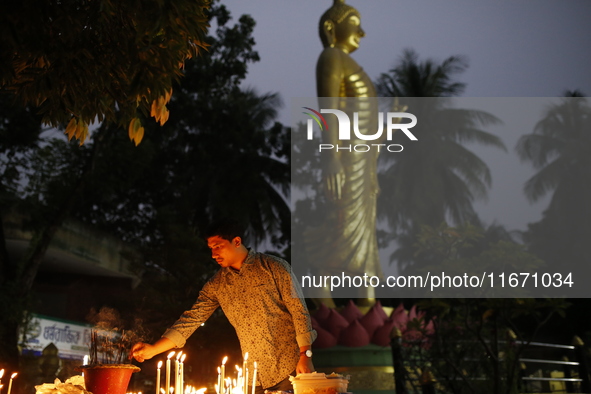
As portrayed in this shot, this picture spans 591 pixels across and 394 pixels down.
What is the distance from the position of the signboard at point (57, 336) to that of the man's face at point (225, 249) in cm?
836

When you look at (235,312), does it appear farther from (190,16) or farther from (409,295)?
(409,295)

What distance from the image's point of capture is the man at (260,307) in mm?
A: 3090

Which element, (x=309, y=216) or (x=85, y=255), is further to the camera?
(x=309, y=216)

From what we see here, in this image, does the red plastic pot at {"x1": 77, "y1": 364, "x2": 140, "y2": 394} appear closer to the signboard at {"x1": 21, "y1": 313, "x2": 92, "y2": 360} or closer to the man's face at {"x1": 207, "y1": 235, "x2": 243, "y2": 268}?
the man's face at {"x1": 207, "y1": 235, "x2": 243, "y2": 268}

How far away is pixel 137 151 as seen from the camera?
9.83m

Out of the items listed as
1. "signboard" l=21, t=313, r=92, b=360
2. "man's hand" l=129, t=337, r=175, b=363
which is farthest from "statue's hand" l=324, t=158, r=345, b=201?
"man's hand" l=129, t=337, r=175, b=363

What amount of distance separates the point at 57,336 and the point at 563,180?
405 inches

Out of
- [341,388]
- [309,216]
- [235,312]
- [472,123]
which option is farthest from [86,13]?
[472,123]

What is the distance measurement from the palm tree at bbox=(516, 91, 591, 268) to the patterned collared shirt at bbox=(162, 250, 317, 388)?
10.8m

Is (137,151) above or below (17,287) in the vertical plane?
above

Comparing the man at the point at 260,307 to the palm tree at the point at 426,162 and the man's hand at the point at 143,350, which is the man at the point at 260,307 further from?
the palm tree at the point at 426,162

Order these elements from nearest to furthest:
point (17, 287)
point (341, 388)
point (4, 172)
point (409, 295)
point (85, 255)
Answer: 1. point (341, 388)
2. point (17, 287)
3. point (4, 172)
4. point (85, 255)
5. point (409, 295)

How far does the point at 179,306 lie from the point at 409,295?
854 centimetres

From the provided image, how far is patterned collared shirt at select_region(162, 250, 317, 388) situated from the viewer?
3098 mm
